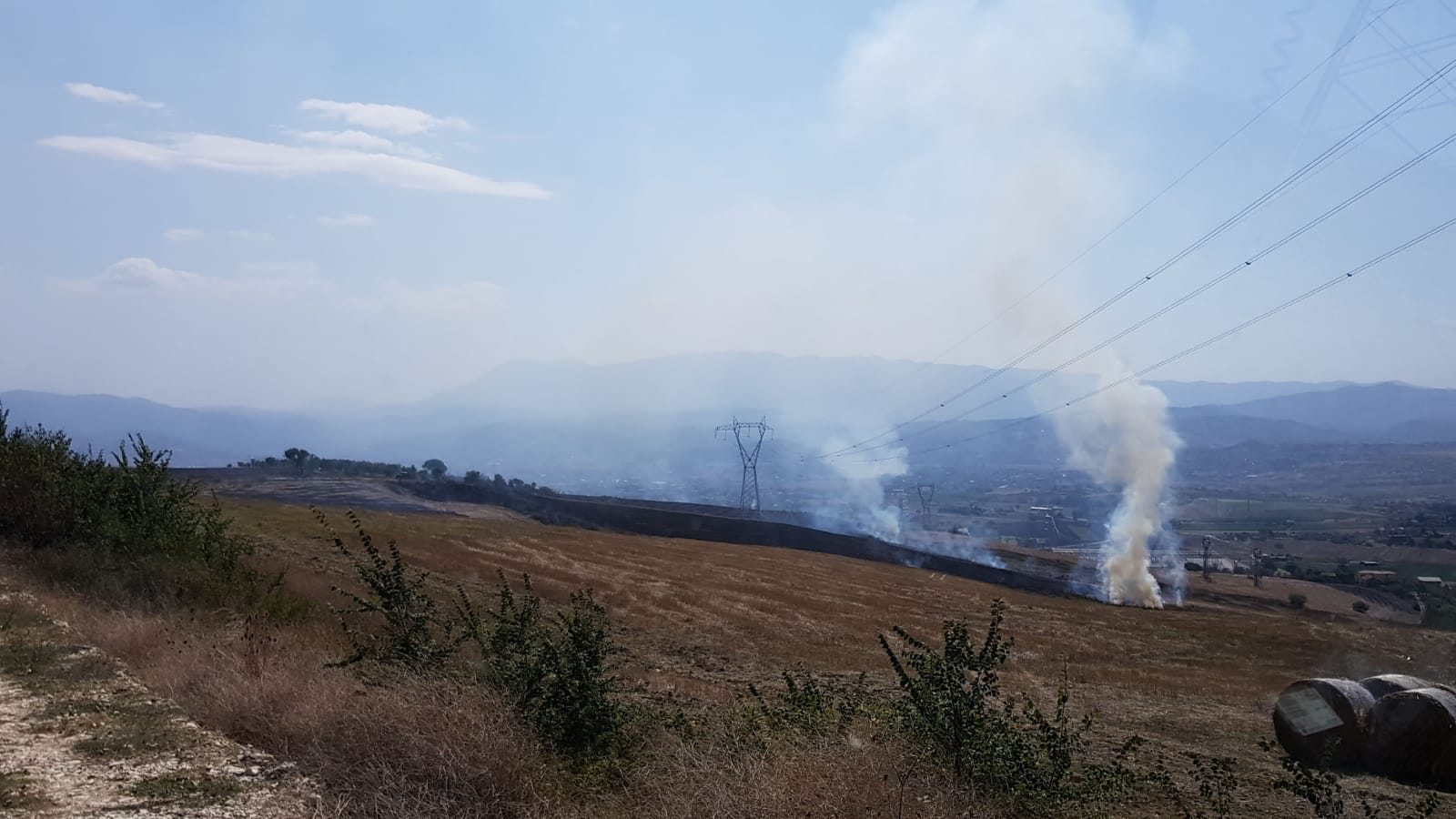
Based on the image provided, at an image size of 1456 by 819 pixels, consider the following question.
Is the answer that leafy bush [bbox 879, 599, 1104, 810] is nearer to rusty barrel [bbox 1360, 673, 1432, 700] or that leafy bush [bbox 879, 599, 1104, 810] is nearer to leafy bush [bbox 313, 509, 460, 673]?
leafy bush [bbox 313, 509, 460, 673]

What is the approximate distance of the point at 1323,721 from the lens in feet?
50.7

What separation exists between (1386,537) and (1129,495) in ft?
159

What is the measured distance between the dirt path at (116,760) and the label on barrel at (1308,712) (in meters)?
14.3

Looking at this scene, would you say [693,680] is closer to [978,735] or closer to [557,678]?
[557,678]

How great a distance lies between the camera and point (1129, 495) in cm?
7494

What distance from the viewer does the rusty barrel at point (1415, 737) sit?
46.8 ft

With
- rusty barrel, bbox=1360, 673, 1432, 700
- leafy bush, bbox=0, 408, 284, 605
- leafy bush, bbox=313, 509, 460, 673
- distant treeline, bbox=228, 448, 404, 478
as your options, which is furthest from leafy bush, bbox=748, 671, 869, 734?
distant treeline, bbox=228, 448, 404, 478

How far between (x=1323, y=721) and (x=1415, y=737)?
4.00 feet

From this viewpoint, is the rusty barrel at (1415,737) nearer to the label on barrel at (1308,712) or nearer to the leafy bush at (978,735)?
the label on barrel at (1308,712)

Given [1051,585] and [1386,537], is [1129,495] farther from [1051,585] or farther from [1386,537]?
[1386,537]

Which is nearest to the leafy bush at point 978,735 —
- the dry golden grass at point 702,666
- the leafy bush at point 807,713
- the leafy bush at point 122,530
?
the dry golden grass at point 702,666

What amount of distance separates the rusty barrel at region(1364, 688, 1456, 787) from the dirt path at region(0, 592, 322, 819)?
14.5 metres

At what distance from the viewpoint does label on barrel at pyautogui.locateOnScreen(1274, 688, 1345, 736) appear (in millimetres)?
15402

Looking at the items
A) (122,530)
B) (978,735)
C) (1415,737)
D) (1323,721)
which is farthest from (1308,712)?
(122,530)
